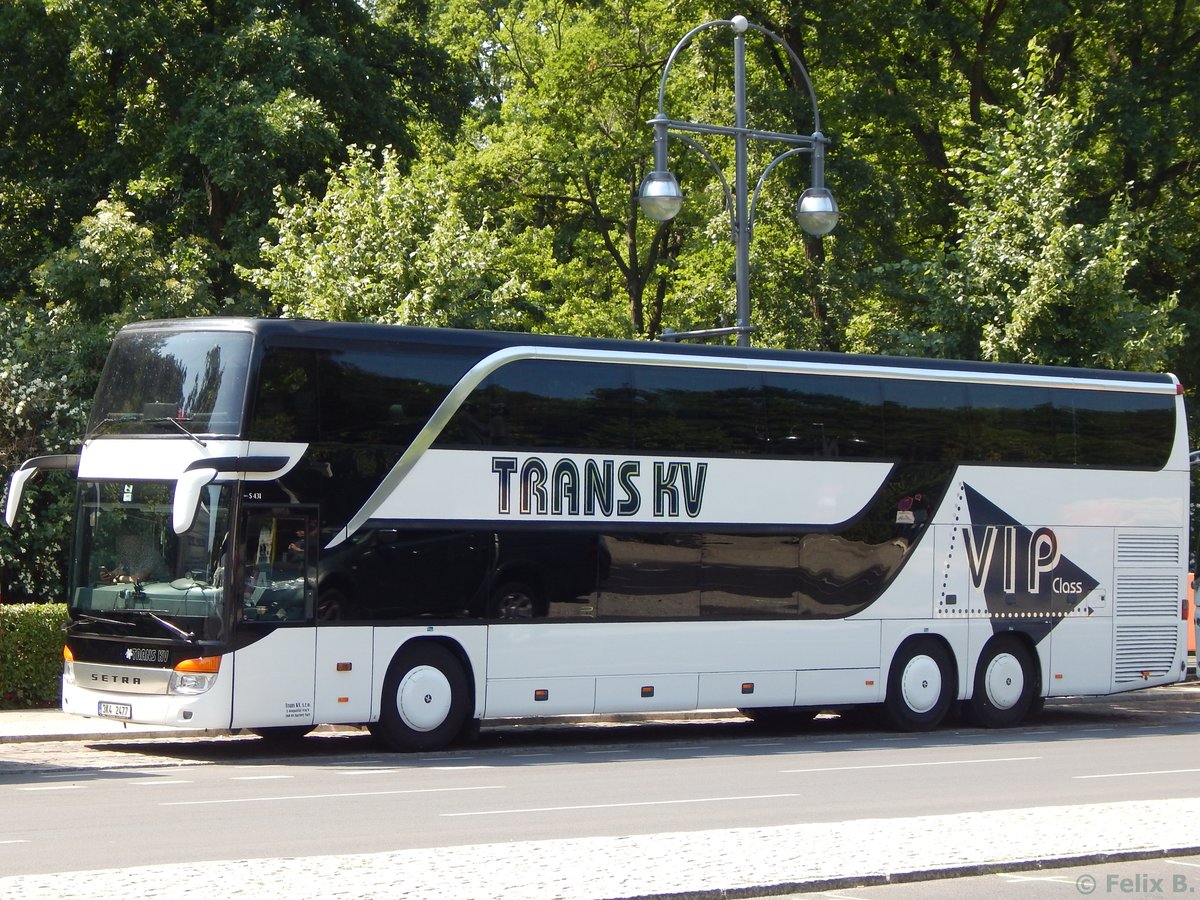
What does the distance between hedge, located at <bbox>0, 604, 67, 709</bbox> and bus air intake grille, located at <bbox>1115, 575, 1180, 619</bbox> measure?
1361cm

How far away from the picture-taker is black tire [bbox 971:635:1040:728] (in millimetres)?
22078

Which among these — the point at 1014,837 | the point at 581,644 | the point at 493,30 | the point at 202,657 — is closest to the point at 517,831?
the point at 1014,837

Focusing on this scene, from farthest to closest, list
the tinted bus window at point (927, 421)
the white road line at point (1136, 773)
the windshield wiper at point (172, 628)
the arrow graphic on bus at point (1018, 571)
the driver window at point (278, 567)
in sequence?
the arrow graphic on bus at point (1018, 571) < the tinted bus window at point (927, 421) < the driver window at point (278, 567) < the windshield wiper at point (172, 628) < the white road line at point (1136, 773)

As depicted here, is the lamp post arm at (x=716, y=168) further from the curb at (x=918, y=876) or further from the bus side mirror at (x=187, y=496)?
the curb at (x=918, y=876)

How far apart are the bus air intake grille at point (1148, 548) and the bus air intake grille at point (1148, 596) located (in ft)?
0.70

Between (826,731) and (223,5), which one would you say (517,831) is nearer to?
(826,731)

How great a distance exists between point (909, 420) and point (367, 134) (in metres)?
18.5

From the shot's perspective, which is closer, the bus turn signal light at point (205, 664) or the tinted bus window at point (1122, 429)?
the bus turn signal light at point (205, 664)

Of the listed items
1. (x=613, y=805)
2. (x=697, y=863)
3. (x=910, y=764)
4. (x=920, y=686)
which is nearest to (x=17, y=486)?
(x=613, y=805)

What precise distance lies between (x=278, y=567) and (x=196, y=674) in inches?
50.7

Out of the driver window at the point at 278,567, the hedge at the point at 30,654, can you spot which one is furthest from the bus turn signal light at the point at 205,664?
the hedge at the point at 30,654

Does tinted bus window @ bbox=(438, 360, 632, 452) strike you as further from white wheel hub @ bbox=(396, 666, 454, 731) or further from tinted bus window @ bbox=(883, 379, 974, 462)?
tinted bus window @ bbox=(883, 379, 974, 462)

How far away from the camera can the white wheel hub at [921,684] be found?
21344mm

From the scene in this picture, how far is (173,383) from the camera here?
679 inches
